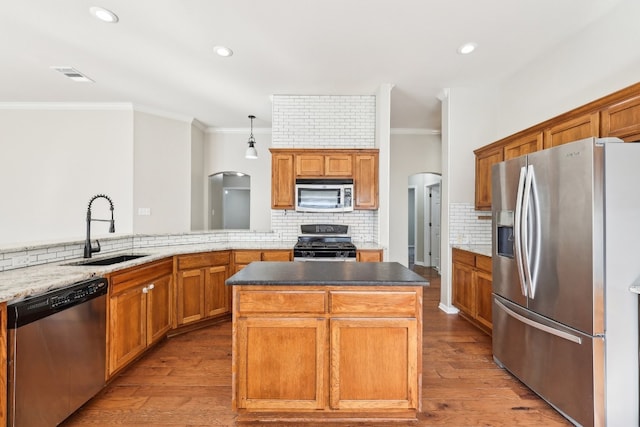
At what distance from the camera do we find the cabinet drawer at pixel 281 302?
1.87 m

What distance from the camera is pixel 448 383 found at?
7.80ft

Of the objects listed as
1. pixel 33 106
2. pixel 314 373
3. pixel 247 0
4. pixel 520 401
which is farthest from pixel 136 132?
pixel 520 401

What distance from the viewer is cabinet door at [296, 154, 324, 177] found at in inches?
165

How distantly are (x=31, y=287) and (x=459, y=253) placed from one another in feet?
13.3

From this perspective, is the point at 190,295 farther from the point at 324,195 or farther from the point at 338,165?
the point at 338,165

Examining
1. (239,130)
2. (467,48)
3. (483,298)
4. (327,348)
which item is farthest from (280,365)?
(239,130)

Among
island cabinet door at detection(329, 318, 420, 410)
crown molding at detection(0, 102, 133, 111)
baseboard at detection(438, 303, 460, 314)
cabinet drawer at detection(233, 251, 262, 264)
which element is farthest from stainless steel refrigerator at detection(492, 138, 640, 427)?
crown molding at detection(0, 102, 133, 111)

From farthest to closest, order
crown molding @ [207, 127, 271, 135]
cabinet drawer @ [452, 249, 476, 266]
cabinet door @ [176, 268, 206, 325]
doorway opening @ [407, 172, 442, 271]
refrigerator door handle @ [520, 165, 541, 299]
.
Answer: doorway opening @ [407, 172, 442, 271] < crown molding @ [207, 127, 271, 135] < cabinet drawer @ [452, 249, 476, 266] < cabinet door @ [176, 268, 206, 325] < refrigerator door handle @ [520, 165, 541, 299]

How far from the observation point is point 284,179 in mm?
4219

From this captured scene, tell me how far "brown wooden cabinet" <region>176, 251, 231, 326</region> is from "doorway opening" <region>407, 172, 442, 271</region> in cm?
479

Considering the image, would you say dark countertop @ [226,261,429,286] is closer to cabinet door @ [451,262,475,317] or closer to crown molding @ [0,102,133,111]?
cabinet door @ [451,262,475,317]

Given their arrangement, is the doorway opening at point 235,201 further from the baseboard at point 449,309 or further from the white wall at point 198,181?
the baseboard at point 449,309

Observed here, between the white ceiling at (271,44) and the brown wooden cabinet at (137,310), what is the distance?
90.7 inches

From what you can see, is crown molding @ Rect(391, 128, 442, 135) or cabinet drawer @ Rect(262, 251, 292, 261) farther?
crown molding @ Rect(391, 128, 442, 135)
